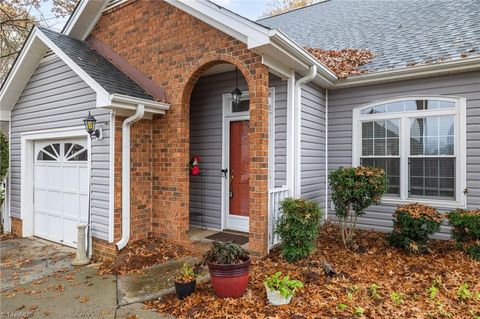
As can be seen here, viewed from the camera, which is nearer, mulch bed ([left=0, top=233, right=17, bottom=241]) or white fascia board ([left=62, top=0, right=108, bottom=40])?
white fascia board ([left=62, top=0, right=108, bottom=40])

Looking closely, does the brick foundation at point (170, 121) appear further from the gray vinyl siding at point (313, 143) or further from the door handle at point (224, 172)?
the gray vinyl siding at point (313, 143)

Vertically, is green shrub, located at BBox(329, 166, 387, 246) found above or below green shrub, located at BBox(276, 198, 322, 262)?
above

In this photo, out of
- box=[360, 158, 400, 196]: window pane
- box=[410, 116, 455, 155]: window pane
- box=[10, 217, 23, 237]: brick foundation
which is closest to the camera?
box=[410, 116, 455, 155]: window pane

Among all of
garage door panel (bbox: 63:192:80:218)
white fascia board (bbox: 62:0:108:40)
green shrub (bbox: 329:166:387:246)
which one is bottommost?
garage door panel (bbox: 63:192:80:218)

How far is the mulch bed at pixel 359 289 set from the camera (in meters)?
3.18

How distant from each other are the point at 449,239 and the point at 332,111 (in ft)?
10.3

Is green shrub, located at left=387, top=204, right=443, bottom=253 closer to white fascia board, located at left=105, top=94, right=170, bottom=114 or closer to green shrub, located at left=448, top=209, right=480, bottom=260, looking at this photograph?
green shrub, located at left=448, top=209, right=480, bottom=260

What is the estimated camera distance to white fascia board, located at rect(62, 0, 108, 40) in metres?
6.34

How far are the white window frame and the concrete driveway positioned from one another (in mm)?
4846

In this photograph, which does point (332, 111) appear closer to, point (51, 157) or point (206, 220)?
point (206, 220)

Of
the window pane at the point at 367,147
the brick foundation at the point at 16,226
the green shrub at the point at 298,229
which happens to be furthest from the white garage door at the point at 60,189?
the window pane at the point at 367,147

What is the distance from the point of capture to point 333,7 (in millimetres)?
10492

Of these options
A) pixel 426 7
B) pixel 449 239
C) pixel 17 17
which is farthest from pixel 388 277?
pixel 17 17

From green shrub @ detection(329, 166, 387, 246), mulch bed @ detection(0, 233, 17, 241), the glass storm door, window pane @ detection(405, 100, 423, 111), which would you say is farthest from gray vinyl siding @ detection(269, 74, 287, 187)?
mulch bed @ detection(0, 233, 17, 241)
